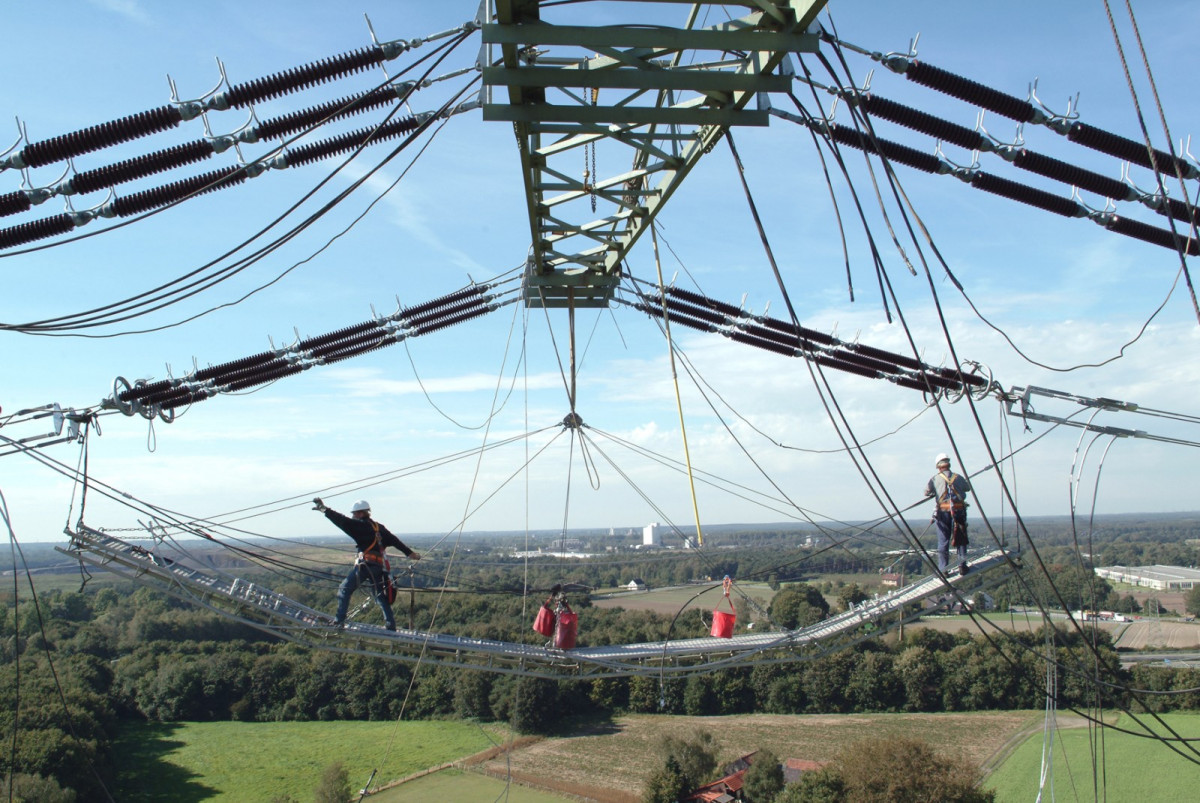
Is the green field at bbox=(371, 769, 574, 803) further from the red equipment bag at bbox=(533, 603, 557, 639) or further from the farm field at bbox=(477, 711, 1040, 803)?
the red equipment bag at bbox=(533, 603, 557, 639)

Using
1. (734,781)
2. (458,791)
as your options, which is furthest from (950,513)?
(458,791)

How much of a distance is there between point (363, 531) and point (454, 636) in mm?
1503

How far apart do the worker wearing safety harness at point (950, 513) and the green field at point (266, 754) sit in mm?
23288

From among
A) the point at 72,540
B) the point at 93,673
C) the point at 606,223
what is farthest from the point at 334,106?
the point at 93,673

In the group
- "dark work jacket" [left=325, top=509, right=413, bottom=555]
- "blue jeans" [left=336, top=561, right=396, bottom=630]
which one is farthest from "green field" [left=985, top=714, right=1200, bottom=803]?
"dark work jacket" [left=325, top=509, right=413, bottom=555]

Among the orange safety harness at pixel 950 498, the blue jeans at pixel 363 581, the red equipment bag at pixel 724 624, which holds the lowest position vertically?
the red equipment bag at pixel 724 624

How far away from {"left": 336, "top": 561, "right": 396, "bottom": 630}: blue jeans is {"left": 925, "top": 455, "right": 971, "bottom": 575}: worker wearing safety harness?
6276 mm

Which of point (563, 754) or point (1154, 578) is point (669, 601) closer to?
point (563, 754)

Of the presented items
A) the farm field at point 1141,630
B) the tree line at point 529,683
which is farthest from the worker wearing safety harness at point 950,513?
the farm field at point 1141,630

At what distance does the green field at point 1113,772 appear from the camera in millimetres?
25375

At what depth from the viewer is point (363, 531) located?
866cm

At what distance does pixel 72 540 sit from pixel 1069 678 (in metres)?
36.7

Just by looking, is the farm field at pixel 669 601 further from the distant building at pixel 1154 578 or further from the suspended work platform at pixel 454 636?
the suspended work platform at pixel 454 636

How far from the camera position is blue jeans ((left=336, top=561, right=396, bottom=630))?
8555mm
